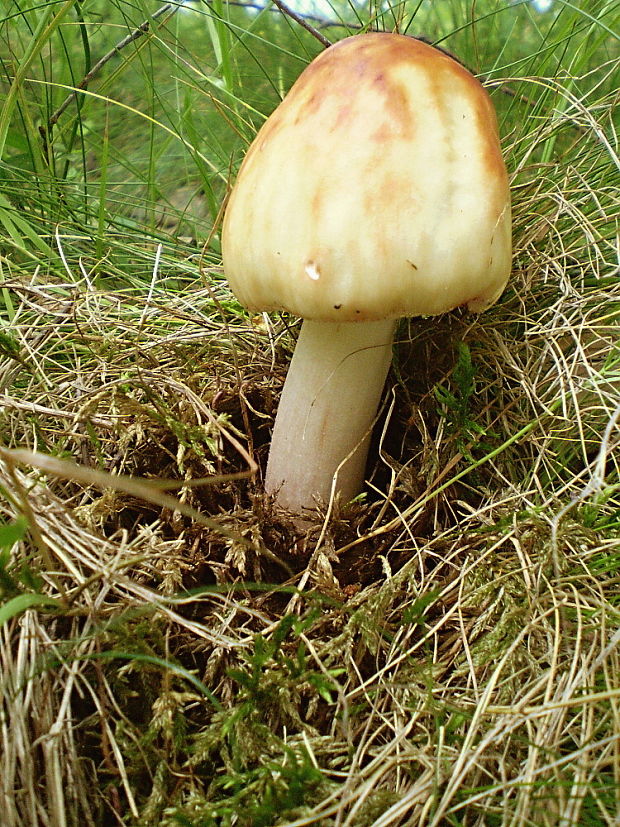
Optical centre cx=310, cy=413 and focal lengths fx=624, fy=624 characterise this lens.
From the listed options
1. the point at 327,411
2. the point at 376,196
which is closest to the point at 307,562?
the point at 327,411

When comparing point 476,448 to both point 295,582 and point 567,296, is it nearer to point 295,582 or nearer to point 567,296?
point 567,296

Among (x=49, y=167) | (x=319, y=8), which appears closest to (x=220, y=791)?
(x=49, y=167)

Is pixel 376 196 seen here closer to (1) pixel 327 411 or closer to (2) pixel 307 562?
(1) pixel 327 411

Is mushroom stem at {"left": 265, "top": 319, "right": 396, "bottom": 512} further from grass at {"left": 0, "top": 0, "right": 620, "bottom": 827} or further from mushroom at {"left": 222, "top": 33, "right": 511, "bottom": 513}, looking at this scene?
mushroom at {"left": 222, "top": 33, "right": 511, "bottom": 513}

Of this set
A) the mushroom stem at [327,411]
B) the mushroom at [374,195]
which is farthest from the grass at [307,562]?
the mushroom at [374,195]

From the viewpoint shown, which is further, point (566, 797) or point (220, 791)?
point (220, 791)

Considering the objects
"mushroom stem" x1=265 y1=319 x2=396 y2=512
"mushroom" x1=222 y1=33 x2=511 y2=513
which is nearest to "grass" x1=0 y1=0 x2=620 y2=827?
"mushroom stem" x1=265 y1=319 x2=396 y2=512

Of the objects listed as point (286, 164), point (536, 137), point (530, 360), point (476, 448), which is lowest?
point (476, 448)

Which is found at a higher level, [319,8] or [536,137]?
[319,8]
